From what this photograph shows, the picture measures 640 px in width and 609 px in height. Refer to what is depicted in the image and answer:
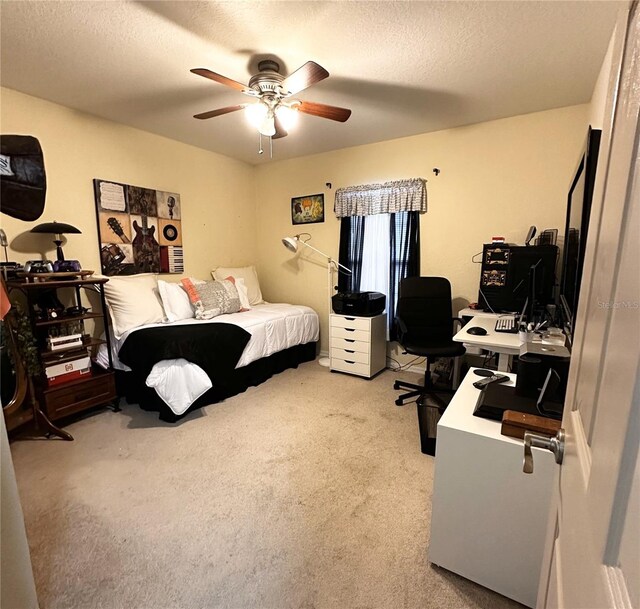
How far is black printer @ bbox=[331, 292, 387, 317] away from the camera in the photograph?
11.1ft

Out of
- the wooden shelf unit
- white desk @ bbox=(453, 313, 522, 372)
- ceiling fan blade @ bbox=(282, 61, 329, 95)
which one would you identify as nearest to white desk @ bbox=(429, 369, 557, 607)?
white desk @ bbox=(453, 313, 522, 372)

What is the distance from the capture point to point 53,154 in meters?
2.65

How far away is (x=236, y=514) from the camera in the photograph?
5.37 feet

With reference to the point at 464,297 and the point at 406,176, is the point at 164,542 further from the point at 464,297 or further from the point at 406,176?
the point at 406,176

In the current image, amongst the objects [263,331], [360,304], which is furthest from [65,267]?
[360,304]

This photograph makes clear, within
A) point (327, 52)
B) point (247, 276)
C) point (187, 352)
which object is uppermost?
point (327, 52)

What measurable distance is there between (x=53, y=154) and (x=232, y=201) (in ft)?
6.11

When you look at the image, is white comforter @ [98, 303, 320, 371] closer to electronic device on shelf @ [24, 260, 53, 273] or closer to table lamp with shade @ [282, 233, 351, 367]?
table lamp with shade @ [282, 233, 351, 367]

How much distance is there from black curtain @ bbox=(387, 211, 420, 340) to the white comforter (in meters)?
0.96

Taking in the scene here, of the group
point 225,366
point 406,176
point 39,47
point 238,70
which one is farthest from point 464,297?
point 39,47

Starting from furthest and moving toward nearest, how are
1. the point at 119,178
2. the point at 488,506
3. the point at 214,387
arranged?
the point at 119,178 < the point at 214,387 < the point at 488,506

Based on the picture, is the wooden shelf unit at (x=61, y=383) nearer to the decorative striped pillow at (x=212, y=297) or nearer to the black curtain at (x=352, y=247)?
the decorative striped pillow at (x=212, y=297)

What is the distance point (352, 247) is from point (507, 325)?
6.48ft

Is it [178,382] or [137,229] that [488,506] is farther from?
[137,229]
